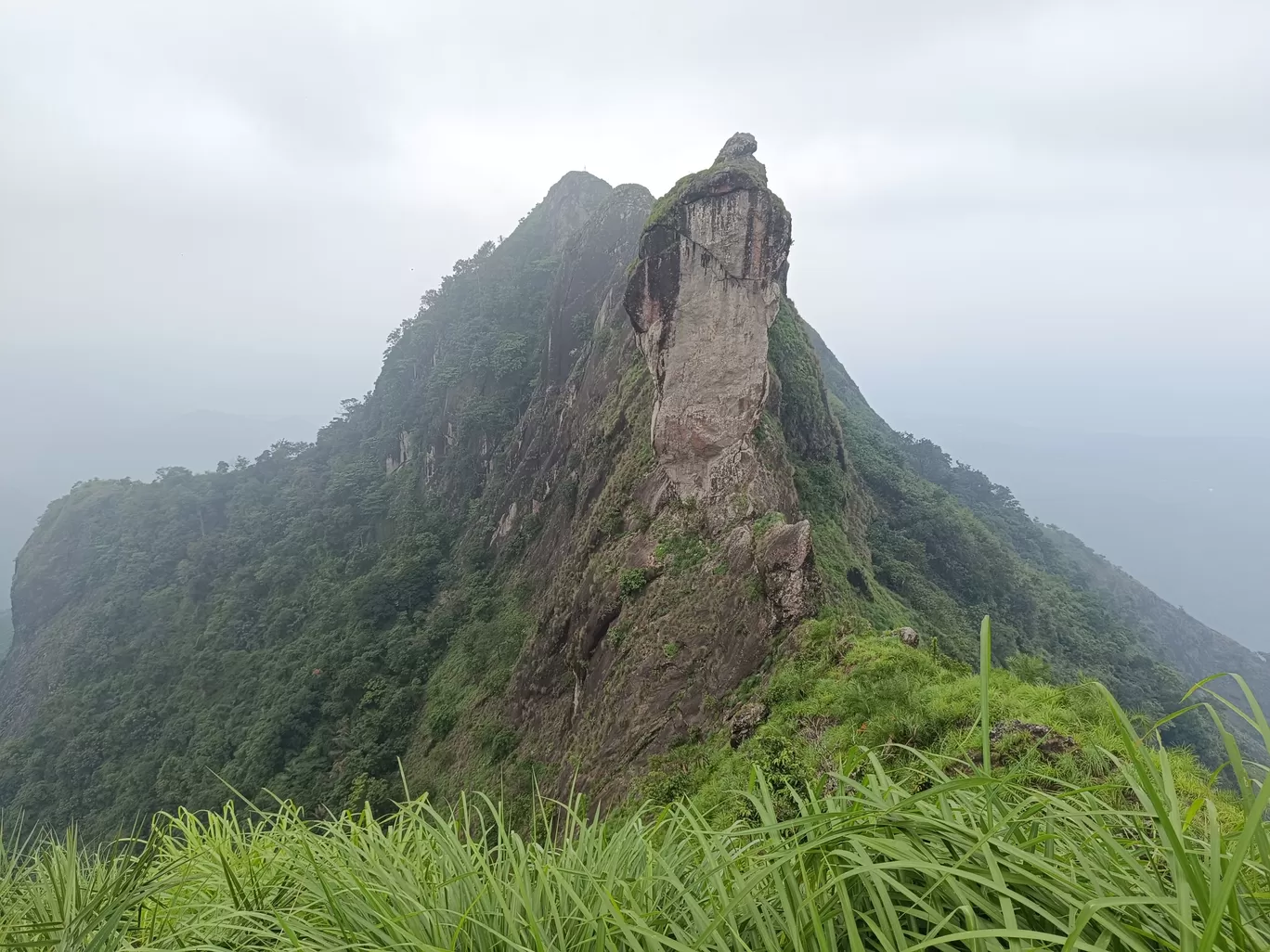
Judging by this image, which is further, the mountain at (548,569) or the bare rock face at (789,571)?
the mountain at (548,569)

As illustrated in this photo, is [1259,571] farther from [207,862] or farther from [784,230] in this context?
[207,862]

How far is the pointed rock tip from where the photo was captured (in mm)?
19606

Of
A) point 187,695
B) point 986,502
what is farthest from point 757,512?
point 986,502

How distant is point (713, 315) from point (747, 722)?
1031 centimetres

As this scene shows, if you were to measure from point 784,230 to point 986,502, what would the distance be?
36105mm

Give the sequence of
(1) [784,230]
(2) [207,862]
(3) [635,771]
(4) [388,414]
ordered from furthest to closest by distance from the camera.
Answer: (4) [388,414]
(1) [784,230]
(3) [635,771]
(2) [207,862]

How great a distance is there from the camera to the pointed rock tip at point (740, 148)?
64.3 feet

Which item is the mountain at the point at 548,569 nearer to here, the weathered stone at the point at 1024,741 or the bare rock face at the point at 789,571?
the bare rock face at the point at 789,571

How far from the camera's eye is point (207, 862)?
2527mm

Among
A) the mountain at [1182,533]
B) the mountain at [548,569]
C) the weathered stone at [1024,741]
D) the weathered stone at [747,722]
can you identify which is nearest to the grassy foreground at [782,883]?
the mountain at [548,569]

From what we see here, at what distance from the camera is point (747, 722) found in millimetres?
7691

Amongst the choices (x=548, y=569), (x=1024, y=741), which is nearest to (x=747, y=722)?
(x=1024, y=741)

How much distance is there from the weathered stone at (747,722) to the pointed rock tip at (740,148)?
17.8 metres

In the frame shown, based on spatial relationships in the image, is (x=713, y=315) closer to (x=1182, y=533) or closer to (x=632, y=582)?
(x=632, y=582)
